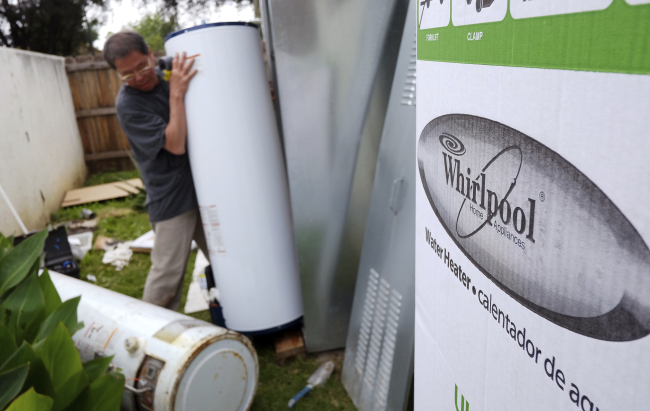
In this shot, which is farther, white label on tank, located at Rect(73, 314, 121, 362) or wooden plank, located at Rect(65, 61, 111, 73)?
wooden plank, located at Rect(65, 61, 111, 73)

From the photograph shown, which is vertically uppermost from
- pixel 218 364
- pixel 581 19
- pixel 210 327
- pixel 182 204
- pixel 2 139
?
pixel 581 19

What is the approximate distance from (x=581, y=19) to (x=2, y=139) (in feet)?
16.4

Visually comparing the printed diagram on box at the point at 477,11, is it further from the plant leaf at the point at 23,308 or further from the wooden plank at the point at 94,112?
the wooden plank at the point at 94,112

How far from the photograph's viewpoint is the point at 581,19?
414 millimetres

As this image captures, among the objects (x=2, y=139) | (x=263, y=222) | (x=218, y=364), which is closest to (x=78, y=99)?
(x=2, y=139)

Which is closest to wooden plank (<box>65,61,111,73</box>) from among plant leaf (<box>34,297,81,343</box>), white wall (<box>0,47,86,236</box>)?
white wall (<box>0,47,86,236</box>)

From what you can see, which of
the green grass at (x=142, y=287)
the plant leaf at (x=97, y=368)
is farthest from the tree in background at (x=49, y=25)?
the plant leaf at (x=97, y=368)

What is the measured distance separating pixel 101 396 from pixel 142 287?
213 centimetres

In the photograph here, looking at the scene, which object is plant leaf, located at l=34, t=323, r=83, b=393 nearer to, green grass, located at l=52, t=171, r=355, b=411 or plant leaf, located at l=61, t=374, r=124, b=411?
plant leaf, located at l=61, t=374, r=124, b=411

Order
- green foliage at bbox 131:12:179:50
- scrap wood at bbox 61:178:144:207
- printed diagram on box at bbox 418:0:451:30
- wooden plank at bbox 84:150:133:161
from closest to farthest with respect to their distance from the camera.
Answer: printed diagram on box at bbox 418:0:451:30 < scrap wood at bbox 61:178:144:207 < wooden plank at bbox 84:150:133:161 < green foliage at bbox 131:12:179:50

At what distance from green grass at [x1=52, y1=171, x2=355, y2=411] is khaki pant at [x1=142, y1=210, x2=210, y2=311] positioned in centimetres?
42

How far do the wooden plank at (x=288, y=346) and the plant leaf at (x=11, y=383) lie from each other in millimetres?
1449

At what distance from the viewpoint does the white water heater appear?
1.74m

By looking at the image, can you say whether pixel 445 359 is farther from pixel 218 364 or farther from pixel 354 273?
pixel 354 273
